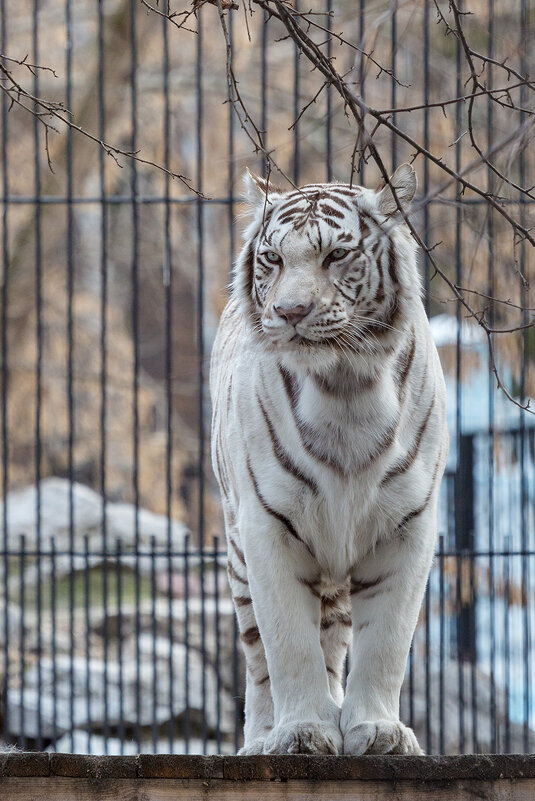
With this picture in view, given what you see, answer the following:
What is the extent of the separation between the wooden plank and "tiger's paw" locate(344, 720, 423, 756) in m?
0.28

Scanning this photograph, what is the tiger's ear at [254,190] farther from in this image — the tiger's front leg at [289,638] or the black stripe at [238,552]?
the black stripe at [238,552]

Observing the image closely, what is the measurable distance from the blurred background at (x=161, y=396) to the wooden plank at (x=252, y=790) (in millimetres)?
2791

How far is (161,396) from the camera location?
1419cm

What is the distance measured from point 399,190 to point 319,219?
0.26 metres

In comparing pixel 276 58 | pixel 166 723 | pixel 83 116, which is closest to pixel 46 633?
Result: pixel 166 723

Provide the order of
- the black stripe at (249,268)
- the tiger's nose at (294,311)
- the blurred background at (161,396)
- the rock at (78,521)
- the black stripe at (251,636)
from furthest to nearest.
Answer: the rock at (78,521) < the blurred background at (161,396) < the black stripe at (251,636) < the black stripe at (249,268) < the tiger's nose at (294,311)

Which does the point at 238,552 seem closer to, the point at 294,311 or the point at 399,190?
the point at 294,311

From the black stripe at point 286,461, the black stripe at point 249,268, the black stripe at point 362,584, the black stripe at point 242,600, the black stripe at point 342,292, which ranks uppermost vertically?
the black stripe at point 249,268

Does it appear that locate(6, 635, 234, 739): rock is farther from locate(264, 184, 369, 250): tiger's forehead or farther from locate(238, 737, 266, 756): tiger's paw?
locate(264, 184, 369, 250): tiger's forehead

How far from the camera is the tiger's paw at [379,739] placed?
103 inches

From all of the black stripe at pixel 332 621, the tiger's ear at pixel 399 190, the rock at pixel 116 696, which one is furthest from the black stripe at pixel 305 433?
the rock at pixel 116 696

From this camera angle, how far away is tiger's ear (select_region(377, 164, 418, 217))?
2830mm

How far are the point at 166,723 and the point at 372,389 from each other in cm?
412

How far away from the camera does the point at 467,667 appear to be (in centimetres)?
684
